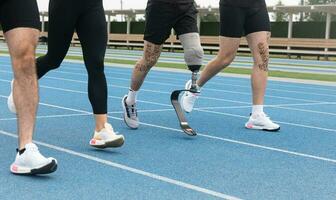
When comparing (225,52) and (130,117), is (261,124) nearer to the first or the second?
(225,52)

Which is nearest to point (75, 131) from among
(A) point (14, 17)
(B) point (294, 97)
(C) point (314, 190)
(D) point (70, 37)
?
(D) point (70, 37)

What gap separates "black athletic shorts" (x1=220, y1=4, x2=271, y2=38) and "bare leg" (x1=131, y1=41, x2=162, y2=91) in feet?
3.09

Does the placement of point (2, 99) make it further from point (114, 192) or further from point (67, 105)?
point (114, 192)

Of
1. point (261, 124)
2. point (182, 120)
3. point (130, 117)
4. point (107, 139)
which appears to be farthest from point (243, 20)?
point (107, 139)

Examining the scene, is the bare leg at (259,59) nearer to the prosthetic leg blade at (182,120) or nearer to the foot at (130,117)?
the prosthetic leg blade at (182,120)

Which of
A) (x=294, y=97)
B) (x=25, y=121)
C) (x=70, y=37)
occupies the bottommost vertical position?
(x=294, y=97)

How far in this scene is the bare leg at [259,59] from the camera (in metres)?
6.54

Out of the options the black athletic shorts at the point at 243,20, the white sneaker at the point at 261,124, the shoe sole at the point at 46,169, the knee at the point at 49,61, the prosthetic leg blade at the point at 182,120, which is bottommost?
the white sneaker at the point at 261,124

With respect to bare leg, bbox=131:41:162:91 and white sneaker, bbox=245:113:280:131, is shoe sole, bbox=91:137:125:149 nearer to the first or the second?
bare leg, bbox=131:41:162:91

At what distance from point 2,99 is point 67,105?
40.8 inches

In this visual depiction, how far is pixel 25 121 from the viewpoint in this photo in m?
3.99

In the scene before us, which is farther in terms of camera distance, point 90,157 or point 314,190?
point 90,157

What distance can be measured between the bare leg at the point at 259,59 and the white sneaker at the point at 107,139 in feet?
7.41

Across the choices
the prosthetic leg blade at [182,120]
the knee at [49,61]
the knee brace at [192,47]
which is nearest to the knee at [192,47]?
the knee brace at [192,47]
